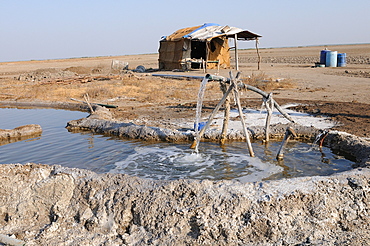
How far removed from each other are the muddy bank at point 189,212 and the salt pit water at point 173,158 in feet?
4.49

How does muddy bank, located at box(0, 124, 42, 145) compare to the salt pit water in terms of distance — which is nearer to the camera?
the salt pit water

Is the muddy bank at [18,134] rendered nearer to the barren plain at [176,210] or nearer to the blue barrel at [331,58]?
the barren plain at [176,210]

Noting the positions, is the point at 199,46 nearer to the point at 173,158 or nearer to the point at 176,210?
the point at 173,158

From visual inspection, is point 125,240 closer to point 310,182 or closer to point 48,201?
point 48,201

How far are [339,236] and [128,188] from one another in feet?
7.09

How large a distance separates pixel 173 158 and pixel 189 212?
2.68m

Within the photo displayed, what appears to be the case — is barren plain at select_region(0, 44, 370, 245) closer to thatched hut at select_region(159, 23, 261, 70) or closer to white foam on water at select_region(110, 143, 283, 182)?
white foam on water at select_region(110, 143, 283, 182)

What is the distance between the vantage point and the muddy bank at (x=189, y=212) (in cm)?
368

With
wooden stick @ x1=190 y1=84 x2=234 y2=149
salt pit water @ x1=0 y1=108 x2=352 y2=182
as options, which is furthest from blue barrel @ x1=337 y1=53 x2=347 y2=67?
wooden stick @ x1=190 y1=84 x2=234 y2=149

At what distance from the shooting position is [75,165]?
6.44m

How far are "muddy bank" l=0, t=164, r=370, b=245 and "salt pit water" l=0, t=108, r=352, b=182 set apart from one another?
137 cm

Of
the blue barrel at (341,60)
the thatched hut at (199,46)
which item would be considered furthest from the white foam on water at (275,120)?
the blue barrel at (341,60)

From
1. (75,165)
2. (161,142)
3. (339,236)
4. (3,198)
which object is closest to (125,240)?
(3,198)

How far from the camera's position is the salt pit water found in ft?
18.8
